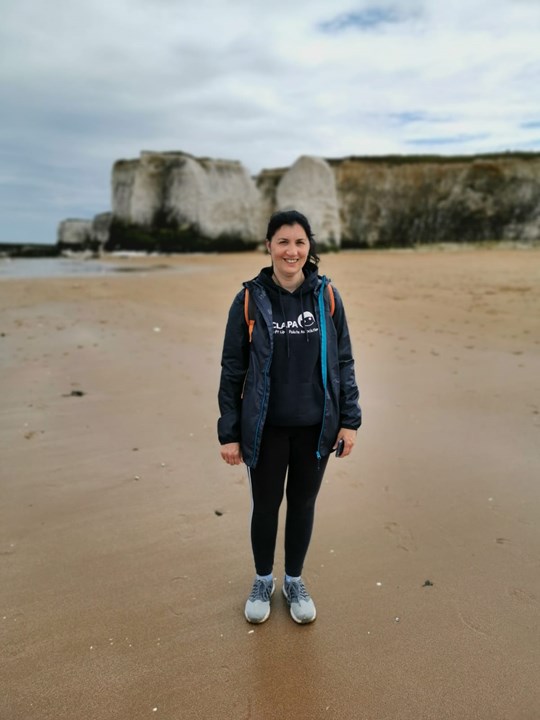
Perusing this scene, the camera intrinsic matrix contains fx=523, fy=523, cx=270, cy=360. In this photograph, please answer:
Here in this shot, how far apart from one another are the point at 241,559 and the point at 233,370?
3.84 ft

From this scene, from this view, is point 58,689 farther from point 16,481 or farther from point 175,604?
point 16,481

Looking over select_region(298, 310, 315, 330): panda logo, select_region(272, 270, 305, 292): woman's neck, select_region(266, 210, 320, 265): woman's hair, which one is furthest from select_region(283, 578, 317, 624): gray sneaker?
select_region(266, 210, 320, 265): woman's hair

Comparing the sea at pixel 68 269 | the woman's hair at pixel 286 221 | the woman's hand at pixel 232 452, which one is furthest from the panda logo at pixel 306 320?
the sea at pixel 68 269

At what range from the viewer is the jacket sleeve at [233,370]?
224cm

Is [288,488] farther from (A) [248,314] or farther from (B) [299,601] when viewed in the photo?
(A) [248,314]

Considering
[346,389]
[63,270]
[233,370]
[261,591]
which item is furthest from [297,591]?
[63,270]

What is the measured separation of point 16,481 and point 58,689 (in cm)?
184

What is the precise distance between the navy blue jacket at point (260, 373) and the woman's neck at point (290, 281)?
79mm

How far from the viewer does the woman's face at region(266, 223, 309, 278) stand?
2197 mm

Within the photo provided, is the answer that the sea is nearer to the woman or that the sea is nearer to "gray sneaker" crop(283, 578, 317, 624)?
the woman

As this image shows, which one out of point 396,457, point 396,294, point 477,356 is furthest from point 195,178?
point 396,457

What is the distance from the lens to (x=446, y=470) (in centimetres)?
379

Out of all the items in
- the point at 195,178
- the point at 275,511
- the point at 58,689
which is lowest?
the point at 58,689

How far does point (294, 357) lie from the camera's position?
7.29 ft
